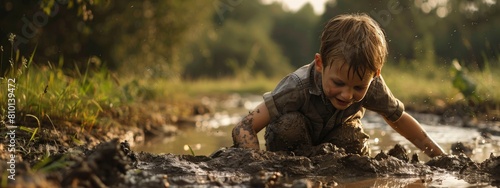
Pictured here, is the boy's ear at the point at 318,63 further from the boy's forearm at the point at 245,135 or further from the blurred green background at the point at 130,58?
the blurred green background at the point at 130,58

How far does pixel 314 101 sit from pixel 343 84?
0.45 meters

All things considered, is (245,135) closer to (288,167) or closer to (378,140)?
(288,167)

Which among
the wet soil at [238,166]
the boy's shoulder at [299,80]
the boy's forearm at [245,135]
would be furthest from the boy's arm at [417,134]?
the boy's forearm at [245,135]

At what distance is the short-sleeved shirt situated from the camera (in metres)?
4.36

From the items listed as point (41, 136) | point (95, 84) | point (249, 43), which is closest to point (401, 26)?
point (249, 43)

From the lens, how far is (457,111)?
8.26 m

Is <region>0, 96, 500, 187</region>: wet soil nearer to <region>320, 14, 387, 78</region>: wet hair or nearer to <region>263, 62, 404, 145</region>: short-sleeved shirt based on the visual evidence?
<region>263, 62, 404, 145</region>: short-sleeved shirt

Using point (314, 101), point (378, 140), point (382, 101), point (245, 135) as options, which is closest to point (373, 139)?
point (378, 140)

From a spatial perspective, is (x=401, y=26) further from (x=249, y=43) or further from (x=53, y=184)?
(x=53, y=184)

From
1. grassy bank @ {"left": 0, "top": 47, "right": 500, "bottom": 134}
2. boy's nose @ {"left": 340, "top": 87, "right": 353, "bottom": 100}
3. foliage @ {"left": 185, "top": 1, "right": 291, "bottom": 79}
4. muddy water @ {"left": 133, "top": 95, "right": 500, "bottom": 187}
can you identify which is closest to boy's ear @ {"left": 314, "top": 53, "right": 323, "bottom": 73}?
boy's nose @ {"left": 340, "top": 87, "right": 353, "bottom": 100}

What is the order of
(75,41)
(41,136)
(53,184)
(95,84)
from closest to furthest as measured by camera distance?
(53,184), (41,136), (95,84), (75,41)

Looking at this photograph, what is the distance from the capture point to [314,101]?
14.5ft

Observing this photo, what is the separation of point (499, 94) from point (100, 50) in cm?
607

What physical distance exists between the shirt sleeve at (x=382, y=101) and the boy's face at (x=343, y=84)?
1.14ft
